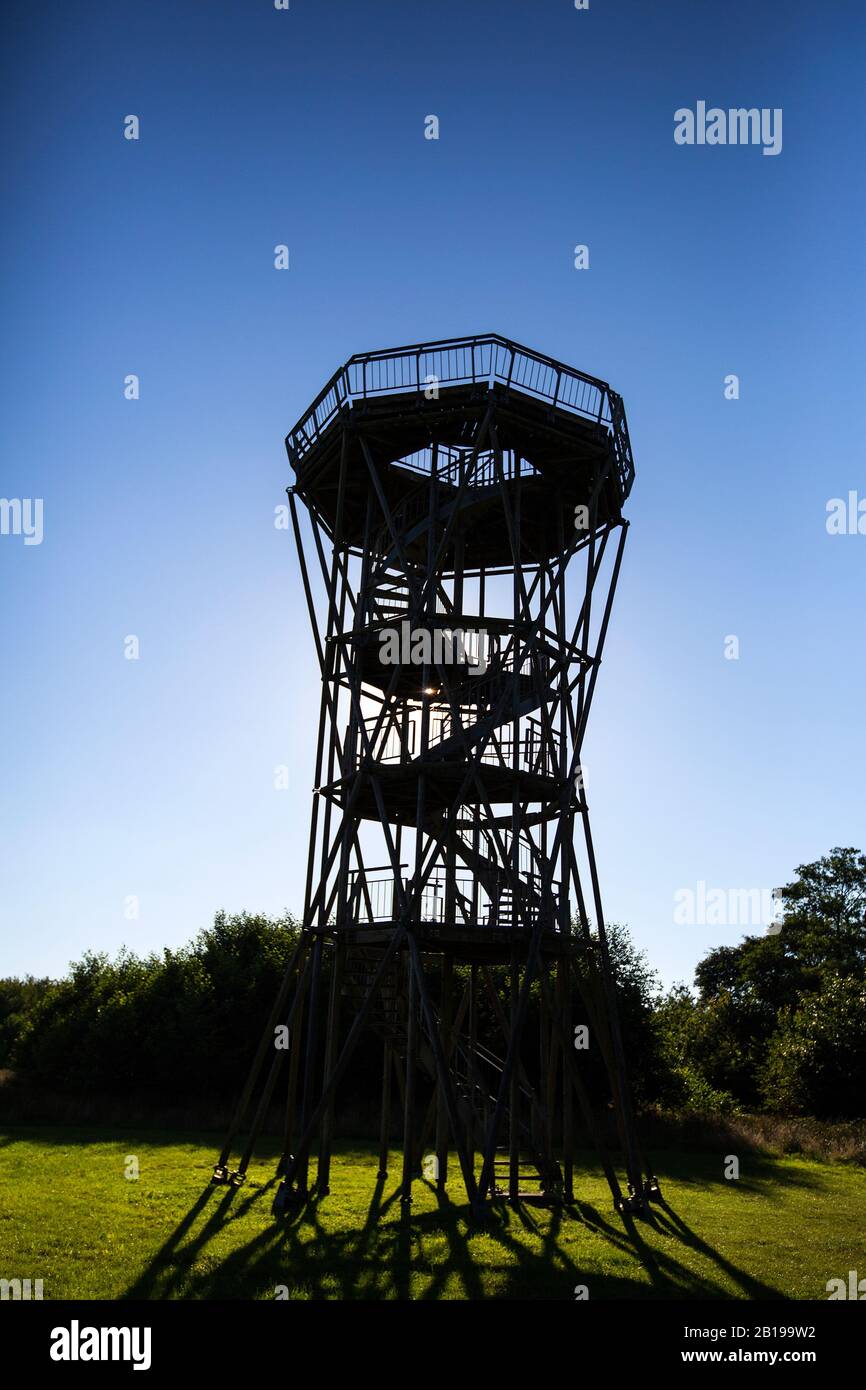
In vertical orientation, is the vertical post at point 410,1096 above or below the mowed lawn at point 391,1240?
above

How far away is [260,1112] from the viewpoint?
70.0ft

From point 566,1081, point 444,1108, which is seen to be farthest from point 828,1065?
point 444,1108

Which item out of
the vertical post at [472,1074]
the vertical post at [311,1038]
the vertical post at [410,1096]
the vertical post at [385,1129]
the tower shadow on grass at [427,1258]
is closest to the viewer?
the tower shadow on grass at [427,1258]

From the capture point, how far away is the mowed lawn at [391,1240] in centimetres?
1350

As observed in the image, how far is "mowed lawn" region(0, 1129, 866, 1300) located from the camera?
531 inches

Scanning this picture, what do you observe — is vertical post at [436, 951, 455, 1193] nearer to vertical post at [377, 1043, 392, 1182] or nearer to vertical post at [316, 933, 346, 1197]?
vertical post at [377, 1043, 392, 1182]

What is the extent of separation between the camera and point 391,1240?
16.1m

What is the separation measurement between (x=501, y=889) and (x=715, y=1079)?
32.9 meters

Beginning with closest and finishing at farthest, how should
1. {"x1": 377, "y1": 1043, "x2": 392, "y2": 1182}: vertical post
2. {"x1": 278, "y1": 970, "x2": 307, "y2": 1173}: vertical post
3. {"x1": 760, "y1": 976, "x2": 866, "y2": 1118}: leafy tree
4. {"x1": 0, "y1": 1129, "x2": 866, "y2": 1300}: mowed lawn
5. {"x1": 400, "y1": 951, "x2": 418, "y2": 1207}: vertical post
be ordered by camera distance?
1. {"x1": 0, "y1": 1129, "x2": 866, "y2": 1300}: mowed lawn
2. {"x1": 400, "y1": 951, "x2": 418, "y2": 1207}: vertical post
3. {"x1": 278, "y1": 970, "x2": 307, "y2": 1173}: vertical post
4. {"x1": 377, "y1": 1043, "x2": 392, "y2": 1182}: vertical post
5. {"x1": 760, "y1": 976, "x2": 866, "y2": 1118}: leafy tree

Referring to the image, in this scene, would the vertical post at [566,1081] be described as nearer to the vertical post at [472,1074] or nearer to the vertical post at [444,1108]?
the vertical post at [472,1074]

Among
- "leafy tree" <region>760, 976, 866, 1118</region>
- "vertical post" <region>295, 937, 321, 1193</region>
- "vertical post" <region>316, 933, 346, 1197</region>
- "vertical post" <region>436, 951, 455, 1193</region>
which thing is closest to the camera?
"vertical post" <region>316, 933, 346, 1197</region>

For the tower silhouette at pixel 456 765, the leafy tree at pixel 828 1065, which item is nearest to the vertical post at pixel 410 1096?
the tower silhouette at pixel 456 765

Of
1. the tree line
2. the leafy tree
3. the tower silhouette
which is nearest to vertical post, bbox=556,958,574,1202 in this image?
the tower silhouette
